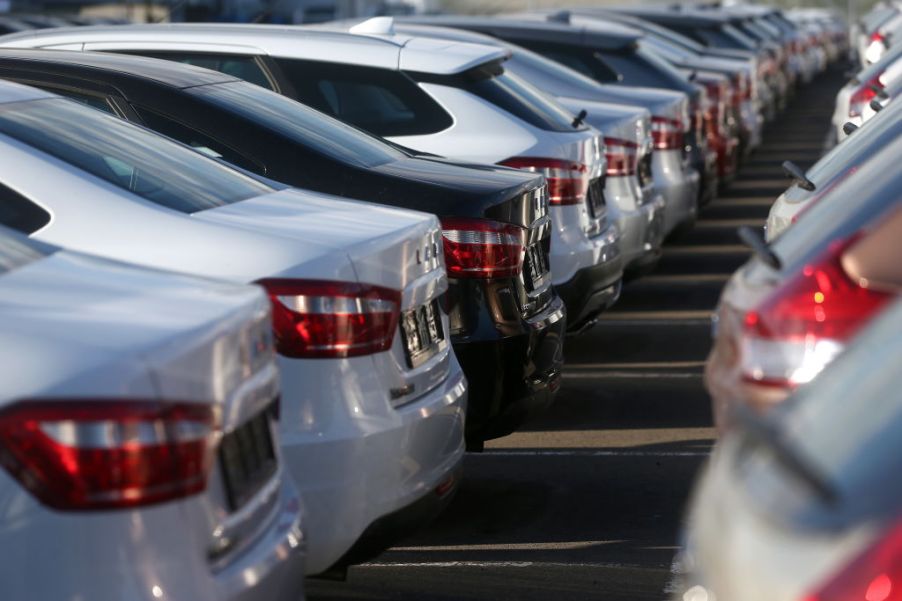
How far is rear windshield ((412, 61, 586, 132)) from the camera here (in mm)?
8781

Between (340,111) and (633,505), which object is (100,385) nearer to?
(633,505)

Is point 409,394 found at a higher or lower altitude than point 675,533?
higher

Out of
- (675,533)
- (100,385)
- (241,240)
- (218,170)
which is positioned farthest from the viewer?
(675,533)

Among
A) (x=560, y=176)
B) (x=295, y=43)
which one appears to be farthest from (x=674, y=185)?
(x=295, y=43)

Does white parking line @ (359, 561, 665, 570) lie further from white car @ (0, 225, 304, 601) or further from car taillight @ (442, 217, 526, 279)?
white car @ (0, 225, 304, 601)

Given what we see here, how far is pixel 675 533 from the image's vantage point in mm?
6352

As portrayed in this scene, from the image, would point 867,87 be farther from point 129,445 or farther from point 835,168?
point 129,445

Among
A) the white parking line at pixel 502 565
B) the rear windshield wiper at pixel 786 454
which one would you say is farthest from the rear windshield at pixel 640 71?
the rear windshield wiper at pixel 786 454

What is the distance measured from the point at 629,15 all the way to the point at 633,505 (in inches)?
648

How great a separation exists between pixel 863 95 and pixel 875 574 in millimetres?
10081

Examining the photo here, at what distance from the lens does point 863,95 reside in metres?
12.0

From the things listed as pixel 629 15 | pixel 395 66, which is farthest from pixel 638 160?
pixel 629 15

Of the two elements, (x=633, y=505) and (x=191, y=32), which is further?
(x=191, y=32)

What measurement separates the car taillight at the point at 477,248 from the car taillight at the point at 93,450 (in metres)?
3.03
